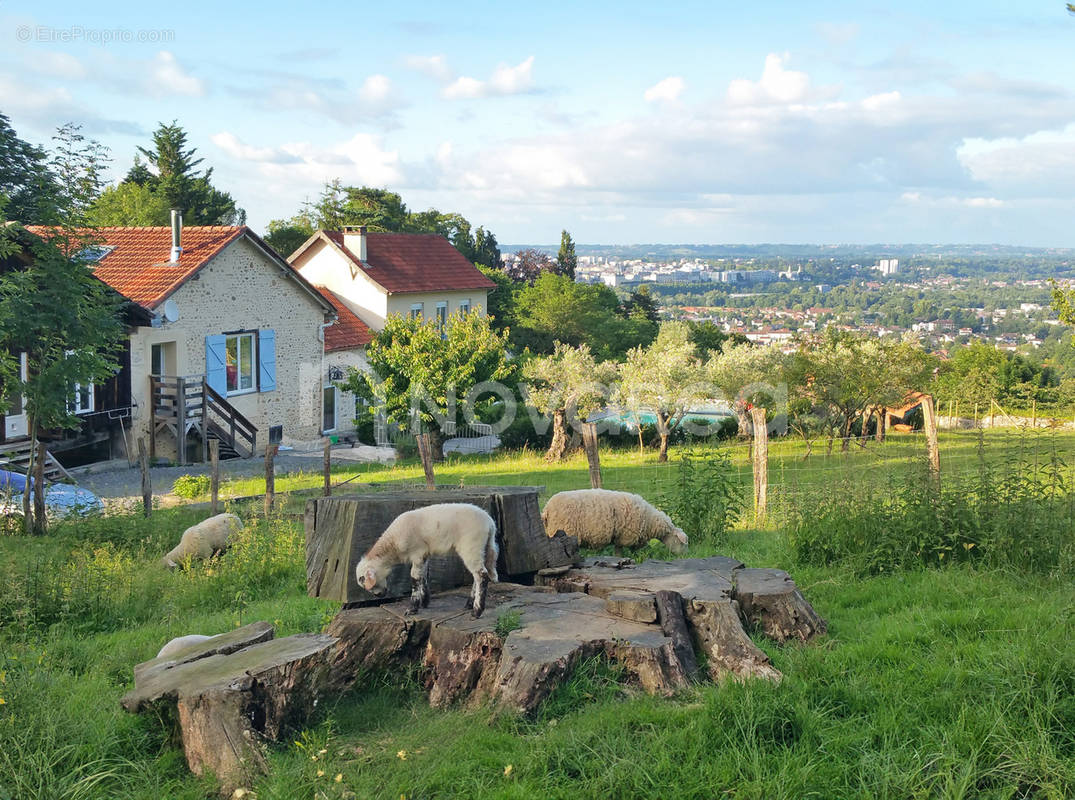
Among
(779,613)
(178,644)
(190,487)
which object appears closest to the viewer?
(178,644)

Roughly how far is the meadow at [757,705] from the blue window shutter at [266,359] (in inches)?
828

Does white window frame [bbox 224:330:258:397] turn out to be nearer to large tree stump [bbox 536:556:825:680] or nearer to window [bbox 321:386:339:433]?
window [bbox 321:386:339:433]

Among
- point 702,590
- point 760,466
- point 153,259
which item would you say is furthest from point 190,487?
point 702,590

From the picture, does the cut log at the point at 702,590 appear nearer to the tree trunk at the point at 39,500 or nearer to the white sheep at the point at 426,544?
the white sheep at the point at 426,544

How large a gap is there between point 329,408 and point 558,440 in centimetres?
990

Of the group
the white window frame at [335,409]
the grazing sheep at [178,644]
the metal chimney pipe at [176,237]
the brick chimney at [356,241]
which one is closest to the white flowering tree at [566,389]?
the white window frame at [335,409]

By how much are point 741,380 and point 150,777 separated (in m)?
30.5

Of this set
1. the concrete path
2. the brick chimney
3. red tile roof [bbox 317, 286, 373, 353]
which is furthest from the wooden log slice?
the brick chimney

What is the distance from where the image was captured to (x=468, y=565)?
6375mm

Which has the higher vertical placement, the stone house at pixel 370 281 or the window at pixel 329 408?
the stone house at pixel 370 281

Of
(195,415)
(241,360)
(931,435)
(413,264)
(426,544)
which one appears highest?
(413,264)

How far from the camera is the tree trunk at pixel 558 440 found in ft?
91.0

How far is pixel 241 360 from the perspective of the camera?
2836cm

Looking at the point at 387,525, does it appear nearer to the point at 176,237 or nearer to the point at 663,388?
the point at 176,237
